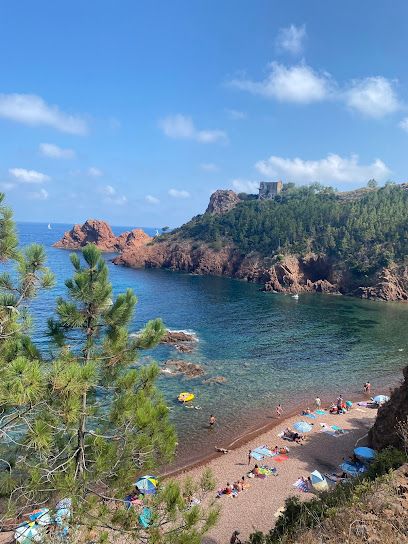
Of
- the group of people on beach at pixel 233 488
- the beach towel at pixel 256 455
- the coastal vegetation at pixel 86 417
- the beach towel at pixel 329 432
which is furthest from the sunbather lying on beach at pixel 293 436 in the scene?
the coastal vegetation at pixel 86 417

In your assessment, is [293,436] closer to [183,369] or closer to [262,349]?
[183,369]

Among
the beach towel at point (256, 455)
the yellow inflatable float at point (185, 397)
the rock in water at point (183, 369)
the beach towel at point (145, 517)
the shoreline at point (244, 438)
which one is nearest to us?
the beach towel at point (145, 517)

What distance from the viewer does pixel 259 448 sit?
2616 cm

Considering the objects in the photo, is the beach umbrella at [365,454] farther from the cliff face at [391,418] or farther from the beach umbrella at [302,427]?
the beach umbrella at [302,427]

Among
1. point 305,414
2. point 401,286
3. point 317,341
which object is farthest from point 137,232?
point 305,414

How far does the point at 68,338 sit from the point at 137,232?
138 m

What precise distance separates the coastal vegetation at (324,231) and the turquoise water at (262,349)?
15323mm

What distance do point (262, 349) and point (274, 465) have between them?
22.2 metres

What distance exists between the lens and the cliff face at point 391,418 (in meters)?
21.6

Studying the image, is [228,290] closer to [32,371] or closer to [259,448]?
[259,448]

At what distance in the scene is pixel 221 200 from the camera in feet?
576

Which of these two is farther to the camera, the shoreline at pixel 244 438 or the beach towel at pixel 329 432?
the beach towel at pixel 329 432

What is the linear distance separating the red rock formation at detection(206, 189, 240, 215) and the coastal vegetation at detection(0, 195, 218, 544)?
160 metres

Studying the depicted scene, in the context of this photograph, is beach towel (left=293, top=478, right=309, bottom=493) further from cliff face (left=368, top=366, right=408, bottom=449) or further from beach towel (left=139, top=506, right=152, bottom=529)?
beach towel (left=139, top=506, right=152, bottom=529)
